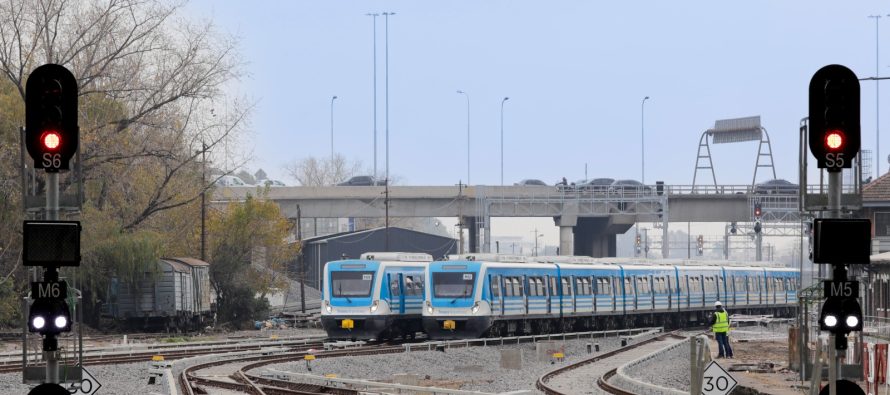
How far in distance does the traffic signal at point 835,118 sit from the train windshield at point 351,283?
101ft

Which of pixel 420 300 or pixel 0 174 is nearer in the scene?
pixel 420 300

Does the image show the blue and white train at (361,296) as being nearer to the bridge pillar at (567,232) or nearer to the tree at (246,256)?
the tree at (246,256)

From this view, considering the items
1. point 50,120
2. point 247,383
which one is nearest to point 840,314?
point 50,120

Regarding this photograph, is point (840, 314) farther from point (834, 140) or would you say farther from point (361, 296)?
point (361, 296)

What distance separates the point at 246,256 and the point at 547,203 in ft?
86.8

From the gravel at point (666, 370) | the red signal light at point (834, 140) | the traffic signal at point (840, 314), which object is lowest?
the gravel at point (666, 370)

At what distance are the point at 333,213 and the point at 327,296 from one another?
5678 centimetres

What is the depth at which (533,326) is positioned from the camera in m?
46.9

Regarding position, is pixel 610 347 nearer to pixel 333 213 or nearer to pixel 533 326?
pixel 533 326

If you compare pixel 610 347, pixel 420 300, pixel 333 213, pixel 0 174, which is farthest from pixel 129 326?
pixel 333 213

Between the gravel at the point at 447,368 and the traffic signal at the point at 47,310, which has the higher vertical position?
the traffic signal at the point at 47,310

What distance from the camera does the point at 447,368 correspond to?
33.3 meters

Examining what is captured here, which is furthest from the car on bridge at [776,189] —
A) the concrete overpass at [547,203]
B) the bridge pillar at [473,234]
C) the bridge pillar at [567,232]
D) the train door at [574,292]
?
the train door at [574,292]

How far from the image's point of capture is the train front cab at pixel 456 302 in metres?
41.6
